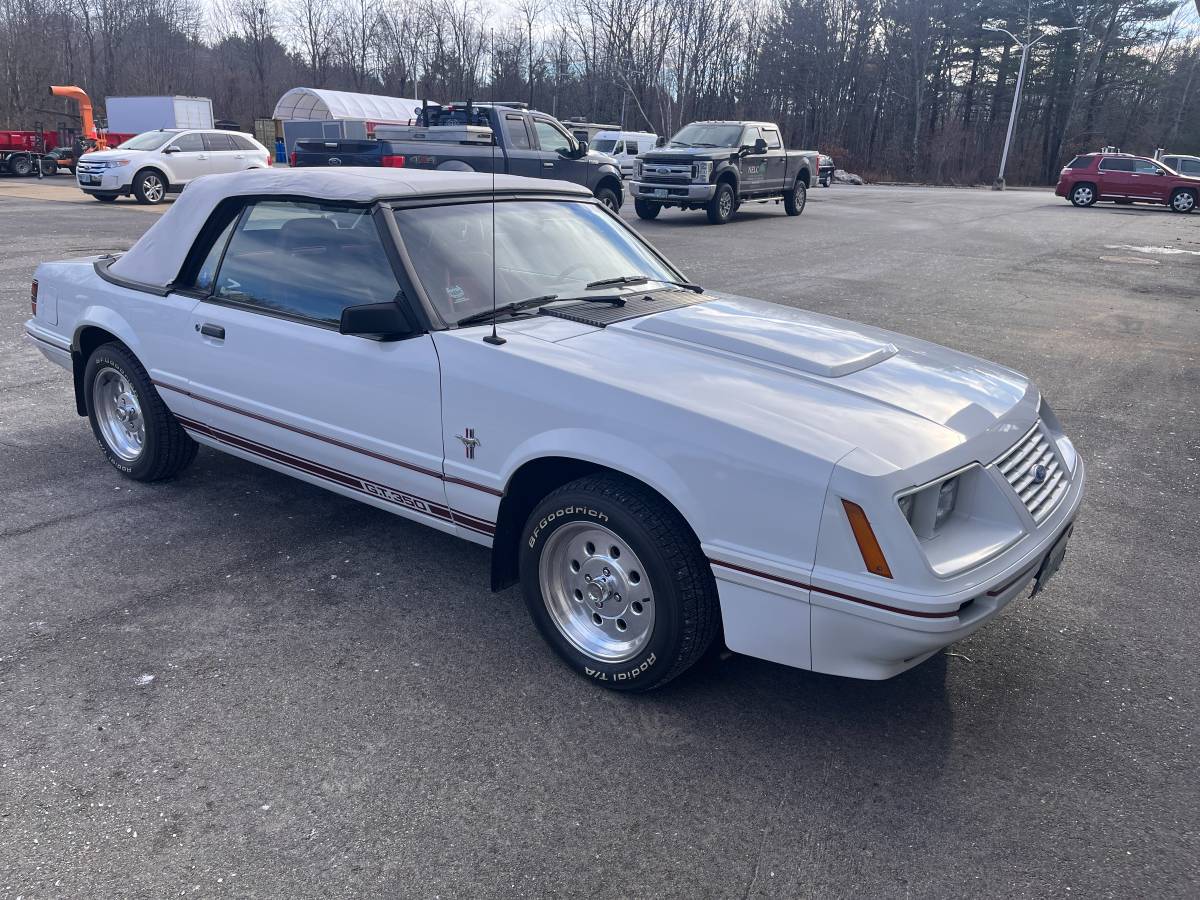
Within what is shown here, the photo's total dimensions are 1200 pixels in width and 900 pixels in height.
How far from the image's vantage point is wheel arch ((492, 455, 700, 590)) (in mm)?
3188

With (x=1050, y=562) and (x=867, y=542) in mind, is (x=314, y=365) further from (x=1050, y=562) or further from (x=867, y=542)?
(x=1050, y=562)

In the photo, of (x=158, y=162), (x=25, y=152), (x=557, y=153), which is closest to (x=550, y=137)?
(x=557, y=153)

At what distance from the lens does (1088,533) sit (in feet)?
15.0

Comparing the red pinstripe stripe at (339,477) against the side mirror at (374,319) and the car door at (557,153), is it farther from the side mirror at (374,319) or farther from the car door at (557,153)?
the car door at (557,153)

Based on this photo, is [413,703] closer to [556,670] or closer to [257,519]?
[556,670]

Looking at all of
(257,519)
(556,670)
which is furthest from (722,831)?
(257,519)

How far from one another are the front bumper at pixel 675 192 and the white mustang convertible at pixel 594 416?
49.9ft

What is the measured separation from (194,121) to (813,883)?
36.4 m

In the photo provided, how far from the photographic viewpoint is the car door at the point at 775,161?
70.1ft

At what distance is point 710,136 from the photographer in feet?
66.8

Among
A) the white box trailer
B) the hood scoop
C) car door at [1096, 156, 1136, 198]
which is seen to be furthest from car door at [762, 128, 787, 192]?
the white box trailer

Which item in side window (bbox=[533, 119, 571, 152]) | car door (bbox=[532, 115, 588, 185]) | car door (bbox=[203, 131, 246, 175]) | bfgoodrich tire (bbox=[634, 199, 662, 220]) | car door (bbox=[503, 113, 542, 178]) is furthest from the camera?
car door (bbox=[203, 131, 246, 175])

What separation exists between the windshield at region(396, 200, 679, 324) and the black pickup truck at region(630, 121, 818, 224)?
50.3ft

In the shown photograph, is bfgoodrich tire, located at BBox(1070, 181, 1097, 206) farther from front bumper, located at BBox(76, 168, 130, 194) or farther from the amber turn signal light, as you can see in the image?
the amber turn signal light
